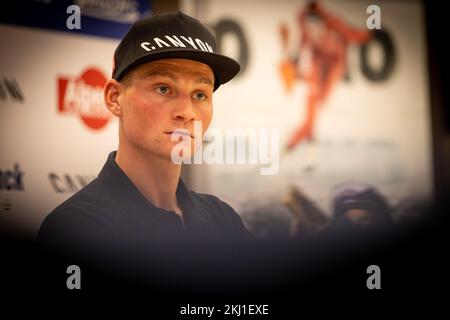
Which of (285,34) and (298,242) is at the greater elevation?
(285,34)

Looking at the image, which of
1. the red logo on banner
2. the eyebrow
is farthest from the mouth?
the red logo on banner

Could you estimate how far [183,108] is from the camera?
→ 4.68 ft

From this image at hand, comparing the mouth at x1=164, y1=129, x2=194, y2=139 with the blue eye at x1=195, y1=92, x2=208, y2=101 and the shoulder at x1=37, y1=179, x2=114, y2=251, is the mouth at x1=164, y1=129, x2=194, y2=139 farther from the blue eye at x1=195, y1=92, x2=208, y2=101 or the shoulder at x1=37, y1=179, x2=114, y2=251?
the shoulder at x1=37, y1=179, x2=114, y2=251

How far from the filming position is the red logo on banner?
1932 mm

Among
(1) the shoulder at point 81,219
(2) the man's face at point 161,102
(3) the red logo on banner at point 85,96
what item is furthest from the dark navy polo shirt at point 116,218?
(3) the red logo on banner at point 85,96

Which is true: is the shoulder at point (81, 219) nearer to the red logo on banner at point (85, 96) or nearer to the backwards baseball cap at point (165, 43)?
the backwards baseball cap at point (165, 43)

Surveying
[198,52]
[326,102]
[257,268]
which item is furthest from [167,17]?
[326,102]

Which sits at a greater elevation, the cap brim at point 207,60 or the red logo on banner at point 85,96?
the red logo on banner at point 85,96

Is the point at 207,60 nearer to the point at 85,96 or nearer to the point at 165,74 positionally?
the point at 165,74

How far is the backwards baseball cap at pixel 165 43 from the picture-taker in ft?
4.56

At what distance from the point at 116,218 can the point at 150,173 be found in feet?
0.44

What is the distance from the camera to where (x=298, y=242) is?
1.77 metres
